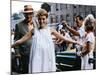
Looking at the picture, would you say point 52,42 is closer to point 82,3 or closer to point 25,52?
point 25,52

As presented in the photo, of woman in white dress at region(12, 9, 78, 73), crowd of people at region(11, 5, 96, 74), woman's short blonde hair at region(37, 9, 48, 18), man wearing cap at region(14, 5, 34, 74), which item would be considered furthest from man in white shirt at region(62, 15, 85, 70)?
man wearing cap at region(14, 5, 34, 74)

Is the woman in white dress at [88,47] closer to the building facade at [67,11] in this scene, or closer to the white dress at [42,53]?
the building facade at [67,11]

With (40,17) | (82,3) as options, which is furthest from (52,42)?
(82,3)

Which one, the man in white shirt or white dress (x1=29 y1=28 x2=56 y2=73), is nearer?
white dress (x1=29 y1=28 x2=56 y2=73)

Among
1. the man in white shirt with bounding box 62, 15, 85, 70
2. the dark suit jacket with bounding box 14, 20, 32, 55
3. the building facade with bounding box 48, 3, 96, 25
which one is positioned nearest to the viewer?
the dark suit jacket with bounding box 14, 20, 32, 55

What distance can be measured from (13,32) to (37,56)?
35 centimetres

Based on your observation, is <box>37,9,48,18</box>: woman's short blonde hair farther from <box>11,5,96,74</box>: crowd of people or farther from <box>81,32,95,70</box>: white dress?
<box>81,32,95,70</box>: white dress

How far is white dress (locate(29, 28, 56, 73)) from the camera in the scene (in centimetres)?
211

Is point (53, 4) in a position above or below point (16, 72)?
above

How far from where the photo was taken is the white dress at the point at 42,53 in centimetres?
211

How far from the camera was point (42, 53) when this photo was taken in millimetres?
2143

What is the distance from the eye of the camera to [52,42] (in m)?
2.18

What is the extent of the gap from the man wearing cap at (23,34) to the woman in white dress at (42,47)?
4 centimetres

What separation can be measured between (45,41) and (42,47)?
0.23 ft
